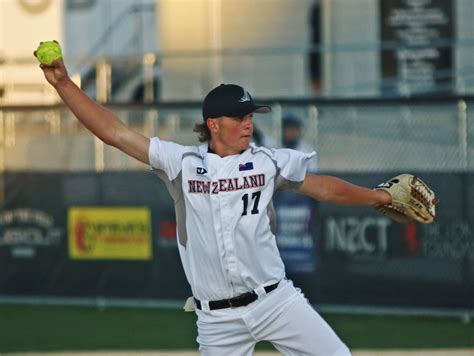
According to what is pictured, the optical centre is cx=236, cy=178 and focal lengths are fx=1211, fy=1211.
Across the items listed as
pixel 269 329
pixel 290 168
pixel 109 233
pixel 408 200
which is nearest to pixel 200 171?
pixel 290 168

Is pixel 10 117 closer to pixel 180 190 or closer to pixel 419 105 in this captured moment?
pixel 419 105

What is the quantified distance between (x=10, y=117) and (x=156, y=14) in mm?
6413

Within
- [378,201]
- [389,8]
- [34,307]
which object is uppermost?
[389,8]

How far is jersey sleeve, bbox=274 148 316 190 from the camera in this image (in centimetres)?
611

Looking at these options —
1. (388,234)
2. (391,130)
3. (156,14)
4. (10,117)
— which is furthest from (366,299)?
(156,14)

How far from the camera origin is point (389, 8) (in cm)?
1872

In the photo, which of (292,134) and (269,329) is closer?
(269,329)

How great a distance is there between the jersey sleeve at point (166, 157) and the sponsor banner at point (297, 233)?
643 cm

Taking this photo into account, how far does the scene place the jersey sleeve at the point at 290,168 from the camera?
6113 millimetres

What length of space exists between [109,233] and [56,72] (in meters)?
7.43

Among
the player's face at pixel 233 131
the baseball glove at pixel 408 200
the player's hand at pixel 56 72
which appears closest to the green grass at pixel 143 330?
the baseball glove at pixel 408 200

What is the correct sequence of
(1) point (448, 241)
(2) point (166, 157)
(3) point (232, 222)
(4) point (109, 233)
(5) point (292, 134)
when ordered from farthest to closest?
1. (4) point (109, 233)
2. (5) point (292, 134)
3. (1) point (448, 241)
4. (2) point (166, 157)
5. (3) point (232, 222)

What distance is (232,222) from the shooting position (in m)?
6.00

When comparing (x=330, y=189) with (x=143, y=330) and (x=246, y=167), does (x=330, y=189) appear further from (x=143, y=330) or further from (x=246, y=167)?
(x=143, y=330)
